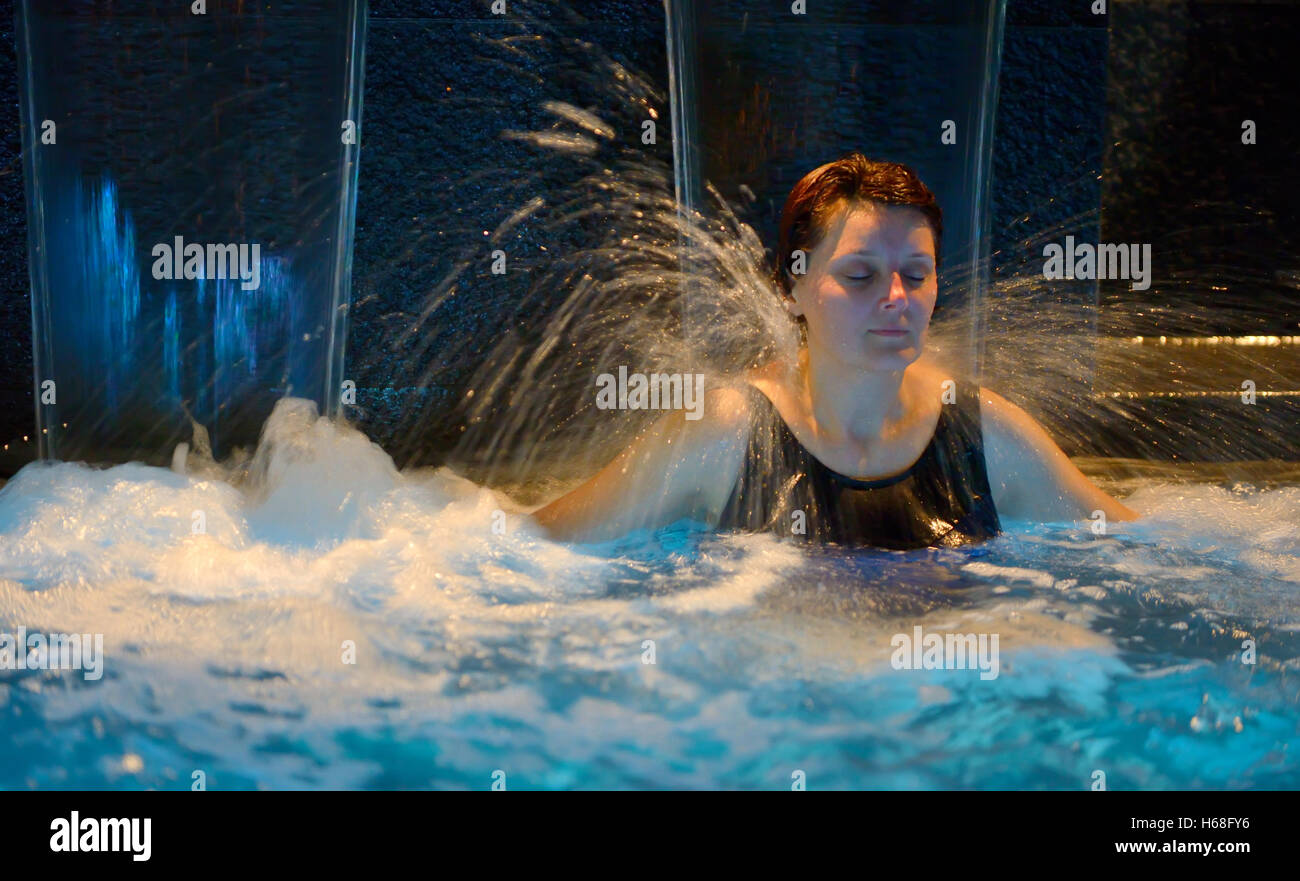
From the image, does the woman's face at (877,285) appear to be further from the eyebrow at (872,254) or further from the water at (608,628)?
the water at (608,628)

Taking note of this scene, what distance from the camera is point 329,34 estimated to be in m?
3.79

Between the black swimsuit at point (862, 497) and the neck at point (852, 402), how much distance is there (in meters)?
0.12

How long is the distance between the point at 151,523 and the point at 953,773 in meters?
2.14

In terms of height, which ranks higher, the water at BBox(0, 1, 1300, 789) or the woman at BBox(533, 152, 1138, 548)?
the woman at BBox(533, 152, 1138, 548)

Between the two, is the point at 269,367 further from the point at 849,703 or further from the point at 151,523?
the point at 849,703

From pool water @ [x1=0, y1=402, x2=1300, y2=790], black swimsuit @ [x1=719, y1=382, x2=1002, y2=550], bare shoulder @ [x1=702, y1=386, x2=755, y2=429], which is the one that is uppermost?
bare shoulder @ [x1=702, y1=386, x2=755, y2=429]

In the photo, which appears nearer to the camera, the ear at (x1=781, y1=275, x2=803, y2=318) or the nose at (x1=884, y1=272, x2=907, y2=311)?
the nose at (x1=884, y1=272, x2=907, y2=311)

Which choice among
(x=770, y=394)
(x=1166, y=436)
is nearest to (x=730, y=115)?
(x=770, y=394)

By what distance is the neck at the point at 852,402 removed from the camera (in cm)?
313

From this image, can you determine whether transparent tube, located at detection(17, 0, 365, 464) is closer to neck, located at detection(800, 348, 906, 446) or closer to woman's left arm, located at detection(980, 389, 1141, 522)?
neck, located at detection(800, 348, 906, 446)

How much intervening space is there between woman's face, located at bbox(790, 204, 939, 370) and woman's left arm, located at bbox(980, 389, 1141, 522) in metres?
0.41

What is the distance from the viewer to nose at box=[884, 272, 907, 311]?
9.62ft

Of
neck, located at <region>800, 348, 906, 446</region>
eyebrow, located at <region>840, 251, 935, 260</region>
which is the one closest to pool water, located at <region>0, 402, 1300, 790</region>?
neck, located at <region>800, 348, 906, 446</region>

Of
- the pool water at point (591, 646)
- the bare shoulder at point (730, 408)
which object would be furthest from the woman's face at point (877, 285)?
the pool water at point (591, 646)
